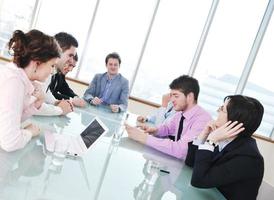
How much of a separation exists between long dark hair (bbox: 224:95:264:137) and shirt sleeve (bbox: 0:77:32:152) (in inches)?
40.4

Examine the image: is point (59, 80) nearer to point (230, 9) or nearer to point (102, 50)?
point (102, 50)

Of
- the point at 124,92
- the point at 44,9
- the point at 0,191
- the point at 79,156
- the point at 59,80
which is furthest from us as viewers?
the point at 44,9

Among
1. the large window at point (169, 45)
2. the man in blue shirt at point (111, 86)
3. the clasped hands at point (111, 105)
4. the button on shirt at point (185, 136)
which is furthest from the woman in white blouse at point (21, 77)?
A: the large window at point (169, 45)

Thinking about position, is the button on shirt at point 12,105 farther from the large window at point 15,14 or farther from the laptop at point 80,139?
the large window at point 15,14

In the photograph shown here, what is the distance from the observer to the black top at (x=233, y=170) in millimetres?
1422

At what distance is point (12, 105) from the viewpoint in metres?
1.21

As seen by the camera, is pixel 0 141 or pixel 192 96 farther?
pixel 192 96

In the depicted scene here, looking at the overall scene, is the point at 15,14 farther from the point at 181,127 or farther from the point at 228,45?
the point at 181,127

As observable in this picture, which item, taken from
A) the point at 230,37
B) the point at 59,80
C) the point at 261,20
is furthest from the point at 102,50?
the point at 261,20

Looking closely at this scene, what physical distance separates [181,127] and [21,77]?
122 centimetres

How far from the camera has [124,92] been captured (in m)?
3.76

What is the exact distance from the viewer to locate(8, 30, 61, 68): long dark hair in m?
1.32

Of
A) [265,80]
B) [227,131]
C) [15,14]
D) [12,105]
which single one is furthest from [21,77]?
[265,80]

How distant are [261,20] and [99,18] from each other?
8.86 ft
